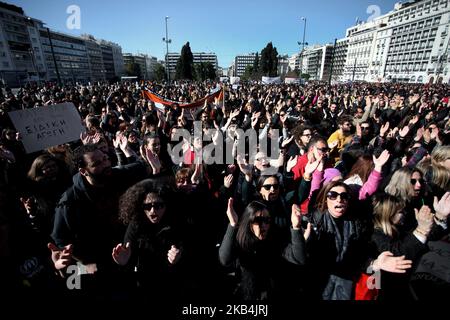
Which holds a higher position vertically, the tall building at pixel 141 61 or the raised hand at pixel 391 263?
the tall building at pixel 141 61

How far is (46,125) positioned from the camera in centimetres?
386

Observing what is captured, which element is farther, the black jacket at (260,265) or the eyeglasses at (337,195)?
the eyeglasses at (337,195)

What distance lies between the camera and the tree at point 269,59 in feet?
202

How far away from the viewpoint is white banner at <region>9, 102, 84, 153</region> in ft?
11.7

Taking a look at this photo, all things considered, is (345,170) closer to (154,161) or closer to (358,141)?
(358,141)

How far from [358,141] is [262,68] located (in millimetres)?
64014

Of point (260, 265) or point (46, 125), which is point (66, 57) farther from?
point (260, 265)

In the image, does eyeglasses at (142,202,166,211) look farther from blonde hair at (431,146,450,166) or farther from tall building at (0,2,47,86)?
tall building at (0,2,47,86)

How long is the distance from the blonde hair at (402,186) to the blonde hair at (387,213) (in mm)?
493

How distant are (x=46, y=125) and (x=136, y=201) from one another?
114 inches

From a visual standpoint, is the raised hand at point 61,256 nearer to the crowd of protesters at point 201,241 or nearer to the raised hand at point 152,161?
the crowd of protesters at point 201,241

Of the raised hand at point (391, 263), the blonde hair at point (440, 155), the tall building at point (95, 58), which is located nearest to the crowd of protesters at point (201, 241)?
the raised hand at point (391, 263)

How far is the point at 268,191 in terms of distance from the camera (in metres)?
2.59
